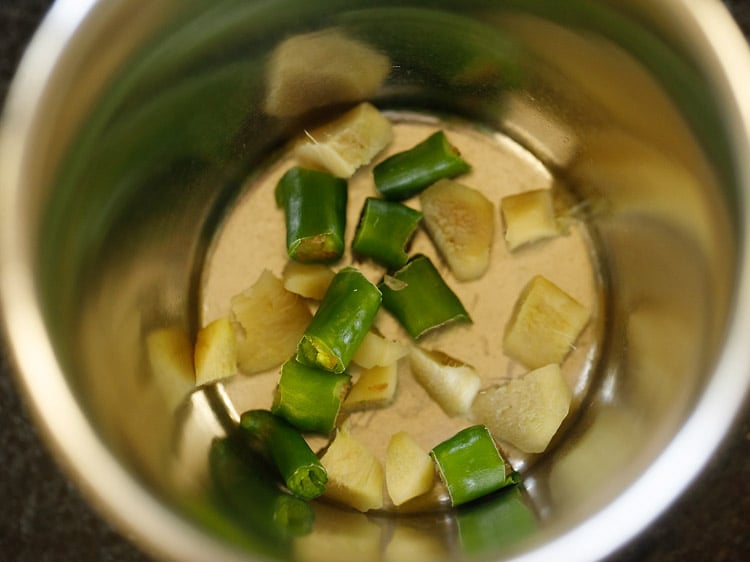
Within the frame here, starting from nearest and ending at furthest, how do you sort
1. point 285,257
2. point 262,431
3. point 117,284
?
point 117,284, point 262,431, point 285,257

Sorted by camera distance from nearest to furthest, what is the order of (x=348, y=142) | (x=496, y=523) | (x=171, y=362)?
(x=496, y=523) < (x=171, y=362) < (x=348, y=142)

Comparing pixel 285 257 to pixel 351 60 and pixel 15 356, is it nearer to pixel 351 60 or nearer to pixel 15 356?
pixel 351 60

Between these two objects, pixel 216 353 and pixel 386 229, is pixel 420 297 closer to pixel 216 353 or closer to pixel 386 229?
pixel 386 229

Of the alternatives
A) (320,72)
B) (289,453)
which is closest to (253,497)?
(289,453)

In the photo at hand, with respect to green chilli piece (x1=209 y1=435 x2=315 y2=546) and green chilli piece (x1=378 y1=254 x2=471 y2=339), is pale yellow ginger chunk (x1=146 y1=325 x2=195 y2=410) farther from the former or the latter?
green chilli piece (x1=378 y1=254 x2=471 y2=339)

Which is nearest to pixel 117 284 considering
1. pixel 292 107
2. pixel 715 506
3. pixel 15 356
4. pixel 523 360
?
pixel 15 356

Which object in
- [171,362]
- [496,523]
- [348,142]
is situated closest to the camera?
[496,523]
